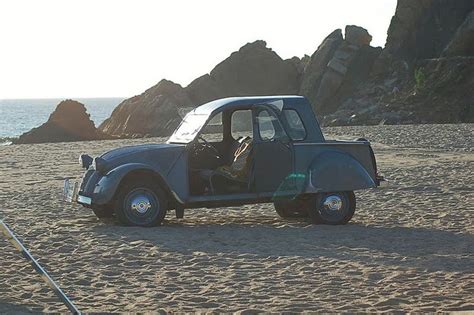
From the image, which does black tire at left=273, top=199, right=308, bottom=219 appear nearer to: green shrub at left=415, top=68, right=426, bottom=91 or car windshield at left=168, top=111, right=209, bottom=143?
car windshield at left=168, top=111, right=209, bottom=143

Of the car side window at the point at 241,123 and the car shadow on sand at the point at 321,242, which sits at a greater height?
the car side window at the point at 241,123

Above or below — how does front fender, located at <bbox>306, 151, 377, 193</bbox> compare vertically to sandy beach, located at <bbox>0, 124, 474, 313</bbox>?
above

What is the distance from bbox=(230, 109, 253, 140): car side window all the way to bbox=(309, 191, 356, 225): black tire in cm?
141

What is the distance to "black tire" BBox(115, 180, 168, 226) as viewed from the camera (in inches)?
474

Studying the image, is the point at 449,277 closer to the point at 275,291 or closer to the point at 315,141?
the point at 275,291

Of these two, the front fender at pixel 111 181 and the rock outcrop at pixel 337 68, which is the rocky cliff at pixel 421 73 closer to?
the rock outcrop at pixel 337 68

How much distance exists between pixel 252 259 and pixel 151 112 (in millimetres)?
65371

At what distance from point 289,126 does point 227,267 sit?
3868 millimetres

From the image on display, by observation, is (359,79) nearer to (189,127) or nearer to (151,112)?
(151,112)

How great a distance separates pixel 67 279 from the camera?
8.73m

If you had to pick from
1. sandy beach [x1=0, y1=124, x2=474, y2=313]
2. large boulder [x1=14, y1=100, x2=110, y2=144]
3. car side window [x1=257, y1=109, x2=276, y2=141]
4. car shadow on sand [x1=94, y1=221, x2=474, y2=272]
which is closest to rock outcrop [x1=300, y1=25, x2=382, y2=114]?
large boulder [x1=14, y1=100, x2=110, y2=144]

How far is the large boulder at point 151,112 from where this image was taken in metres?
71.9

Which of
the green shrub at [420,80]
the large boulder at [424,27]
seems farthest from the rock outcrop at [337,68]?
the green shrub at [420,80]

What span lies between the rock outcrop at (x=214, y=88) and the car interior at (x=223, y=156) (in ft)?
192
